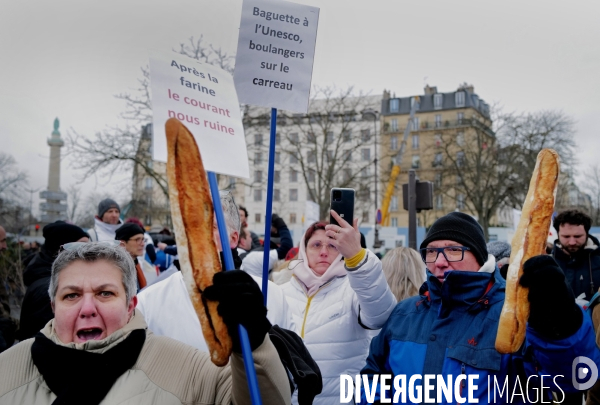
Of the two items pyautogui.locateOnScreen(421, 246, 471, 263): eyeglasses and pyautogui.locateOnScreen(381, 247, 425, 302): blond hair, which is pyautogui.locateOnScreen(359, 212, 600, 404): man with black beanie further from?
pyautogui.locateOnScreen(381, 247, 425, 302): blond hair

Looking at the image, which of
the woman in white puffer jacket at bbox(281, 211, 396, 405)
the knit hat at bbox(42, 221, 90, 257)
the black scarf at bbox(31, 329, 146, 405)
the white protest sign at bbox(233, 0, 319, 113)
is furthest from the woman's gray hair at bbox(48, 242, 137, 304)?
the knit hat at bbox(42, 221, 90, 257)

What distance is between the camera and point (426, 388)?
2.46 metres

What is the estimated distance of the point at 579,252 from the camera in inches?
212

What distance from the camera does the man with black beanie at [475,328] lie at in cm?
204

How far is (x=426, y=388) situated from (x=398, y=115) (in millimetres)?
76172

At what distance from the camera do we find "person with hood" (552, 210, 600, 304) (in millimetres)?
5309

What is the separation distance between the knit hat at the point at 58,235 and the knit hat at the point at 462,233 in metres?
3.08

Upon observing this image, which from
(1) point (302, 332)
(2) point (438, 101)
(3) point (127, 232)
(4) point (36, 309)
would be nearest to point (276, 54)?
(1) point (302, 332)

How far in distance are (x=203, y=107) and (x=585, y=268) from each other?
4856 millimetres

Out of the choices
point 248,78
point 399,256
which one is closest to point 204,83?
point 248,78

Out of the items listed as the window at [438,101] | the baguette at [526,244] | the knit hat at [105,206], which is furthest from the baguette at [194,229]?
the window at [438,101]

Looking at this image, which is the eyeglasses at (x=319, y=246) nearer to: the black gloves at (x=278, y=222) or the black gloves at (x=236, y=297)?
the black gloves at (x=236, y=297)

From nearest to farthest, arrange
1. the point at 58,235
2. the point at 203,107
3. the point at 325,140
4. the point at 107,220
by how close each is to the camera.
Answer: the point at 203,107
the point at 58,235
the point at 107,220
the point at 325,140

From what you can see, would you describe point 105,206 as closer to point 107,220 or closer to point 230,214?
point 107,220
